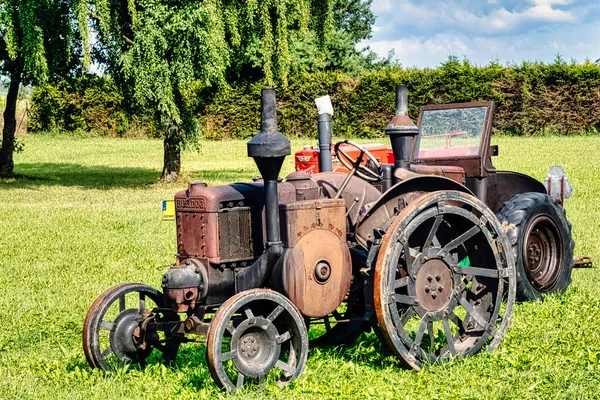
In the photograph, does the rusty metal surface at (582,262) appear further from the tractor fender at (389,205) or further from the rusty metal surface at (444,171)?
the tractor fender at (389,205)

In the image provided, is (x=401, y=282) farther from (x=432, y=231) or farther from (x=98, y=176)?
(x=98, y=176)

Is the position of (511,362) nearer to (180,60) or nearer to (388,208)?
(388,208)

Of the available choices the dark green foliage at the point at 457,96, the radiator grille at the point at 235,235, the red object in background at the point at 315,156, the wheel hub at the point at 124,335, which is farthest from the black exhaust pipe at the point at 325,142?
the dark green foliage at the point at 457,96

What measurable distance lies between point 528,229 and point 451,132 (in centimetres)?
141

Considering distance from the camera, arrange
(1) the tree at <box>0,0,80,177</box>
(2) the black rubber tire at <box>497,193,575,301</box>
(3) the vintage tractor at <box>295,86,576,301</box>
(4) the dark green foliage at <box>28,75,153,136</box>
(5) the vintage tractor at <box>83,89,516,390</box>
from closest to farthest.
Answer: (5) the vintage tractor at <box>83,89,516,390</box> < (2) the black rubber tire at <box>497,193,575,301</box> < (3) the vintage tractor at <box>295,86,576,301</box> < (1) the tree at <box>0,0,80,177</box> < (4) the dark green foliage at <box>28,75,153,136</box>

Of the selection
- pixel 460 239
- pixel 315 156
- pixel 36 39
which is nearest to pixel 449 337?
pixel 460 239

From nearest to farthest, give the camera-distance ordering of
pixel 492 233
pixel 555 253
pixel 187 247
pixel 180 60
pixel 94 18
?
1. pixel 187 247
2. pixel 492 233
3. pixel 555 253
4. pixel 180 60
5. pixel 94 18

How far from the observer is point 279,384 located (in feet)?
16.9

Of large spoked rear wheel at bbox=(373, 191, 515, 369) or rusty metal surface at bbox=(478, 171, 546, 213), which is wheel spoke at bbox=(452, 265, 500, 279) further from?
rusty metal surface at bbox=(478, 171, 546, 213)

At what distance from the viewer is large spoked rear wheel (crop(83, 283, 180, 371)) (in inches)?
221

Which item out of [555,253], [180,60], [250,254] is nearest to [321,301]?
[250,254]

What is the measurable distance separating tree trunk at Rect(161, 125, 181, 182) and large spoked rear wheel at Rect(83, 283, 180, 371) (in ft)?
52.5

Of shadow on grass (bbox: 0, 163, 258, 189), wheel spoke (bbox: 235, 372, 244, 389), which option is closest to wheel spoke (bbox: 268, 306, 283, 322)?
wheel spoke (bbox: 235, 372, 244, 389)

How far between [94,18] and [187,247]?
16.5m
